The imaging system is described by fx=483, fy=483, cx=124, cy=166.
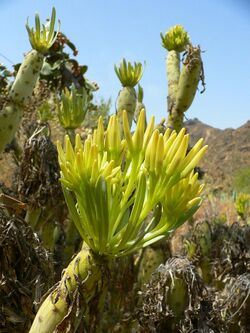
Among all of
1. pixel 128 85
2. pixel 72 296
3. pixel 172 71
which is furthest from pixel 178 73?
pixel 72 296

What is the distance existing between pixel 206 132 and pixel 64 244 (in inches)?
1551

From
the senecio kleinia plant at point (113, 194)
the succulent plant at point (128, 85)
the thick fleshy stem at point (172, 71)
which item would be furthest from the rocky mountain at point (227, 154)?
the senecio kleinia plant at point (113, 194)

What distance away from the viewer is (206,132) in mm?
42406

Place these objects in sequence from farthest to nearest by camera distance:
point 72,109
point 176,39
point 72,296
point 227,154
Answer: point 227,154
point 176,39
point 72,109
point 72,296

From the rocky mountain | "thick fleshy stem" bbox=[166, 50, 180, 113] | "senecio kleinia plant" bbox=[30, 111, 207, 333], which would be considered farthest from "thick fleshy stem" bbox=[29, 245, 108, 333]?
the rocky mountain

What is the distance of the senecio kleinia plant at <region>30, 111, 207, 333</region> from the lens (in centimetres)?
130

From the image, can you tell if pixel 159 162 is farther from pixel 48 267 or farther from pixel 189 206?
pixel 48 267

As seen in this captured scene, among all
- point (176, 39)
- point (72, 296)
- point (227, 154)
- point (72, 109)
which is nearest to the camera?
point (72, 296)

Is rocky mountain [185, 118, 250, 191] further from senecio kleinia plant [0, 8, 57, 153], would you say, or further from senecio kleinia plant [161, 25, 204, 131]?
senecio kleinia plant [0, 8, 57, 153]

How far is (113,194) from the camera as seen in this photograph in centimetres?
138

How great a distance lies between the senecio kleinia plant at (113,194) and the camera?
4.27 ft

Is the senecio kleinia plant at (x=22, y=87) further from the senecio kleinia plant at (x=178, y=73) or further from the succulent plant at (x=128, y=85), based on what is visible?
the senecio kleinia plant at (x=178, y=73)

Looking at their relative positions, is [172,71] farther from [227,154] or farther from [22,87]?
[227,154]

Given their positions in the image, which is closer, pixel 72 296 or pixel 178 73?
pixel 72 296
